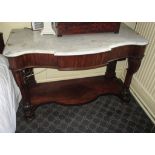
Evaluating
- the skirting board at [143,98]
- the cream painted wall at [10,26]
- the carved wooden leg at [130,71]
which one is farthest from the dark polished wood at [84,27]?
the skirting board at [143,98]

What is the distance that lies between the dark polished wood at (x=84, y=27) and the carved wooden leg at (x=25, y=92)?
45 centimetres

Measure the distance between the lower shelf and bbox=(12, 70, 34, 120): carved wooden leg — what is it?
0.08m

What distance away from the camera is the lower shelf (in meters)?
1.79

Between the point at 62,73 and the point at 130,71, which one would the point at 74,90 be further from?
the point at 130,71

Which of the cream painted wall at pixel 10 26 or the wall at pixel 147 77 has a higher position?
the cream painted wall at pixel 10 26

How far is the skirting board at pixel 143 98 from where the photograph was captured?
1841 mm

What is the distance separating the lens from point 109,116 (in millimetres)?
1839

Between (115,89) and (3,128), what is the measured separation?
122 centimetres

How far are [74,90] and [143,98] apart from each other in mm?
775

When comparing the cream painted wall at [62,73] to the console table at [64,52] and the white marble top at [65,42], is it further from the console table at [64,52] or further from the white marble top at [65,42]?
the white marble top at [65,42]

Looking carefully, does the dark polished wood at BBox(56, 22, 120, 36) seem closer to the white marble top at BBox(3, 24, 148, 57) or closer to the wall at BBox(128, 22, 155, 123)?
the white marble top at BBox(3, 24, 148, 57)

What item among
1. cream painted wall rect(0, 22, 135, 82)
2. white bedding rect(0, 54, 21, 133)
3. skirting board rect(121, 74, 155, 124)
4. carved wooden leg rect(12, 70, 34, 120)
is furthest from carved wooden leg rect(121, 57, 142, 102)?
white bedding rect(0, 54, 21, 133)
